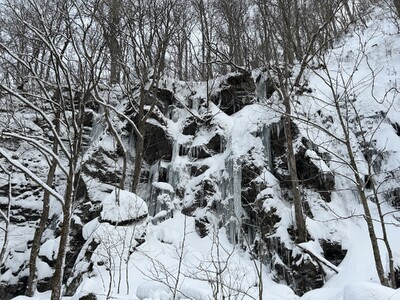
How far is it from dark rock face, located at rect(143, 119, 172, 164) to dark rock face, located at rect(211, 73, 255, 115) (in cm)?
306

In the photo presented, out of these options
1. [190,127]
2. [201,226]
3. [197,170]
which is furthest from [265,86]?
[201,226]

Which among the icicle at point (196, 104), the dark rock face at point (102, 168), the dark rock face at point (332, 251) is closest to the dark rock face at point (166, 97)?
the icicle at point (196, 104)

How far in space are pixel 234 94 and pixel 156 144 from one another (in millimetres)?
4140

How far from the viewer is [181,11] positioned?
43.8ft

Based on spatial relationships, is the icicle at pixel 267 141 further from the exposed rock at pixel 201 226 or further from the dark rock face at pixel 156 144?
the dark rock face at pixel 156 144

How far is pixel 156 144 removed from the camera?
13.3 meters

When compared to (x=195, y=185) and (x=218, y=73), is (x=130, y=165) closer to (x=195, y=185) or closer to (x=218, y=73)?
(x=195, y=185)

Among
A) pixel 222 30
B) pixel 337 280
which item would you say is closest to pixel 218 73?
pixel 222 30

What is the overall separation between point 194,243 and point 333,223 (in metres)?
4.15

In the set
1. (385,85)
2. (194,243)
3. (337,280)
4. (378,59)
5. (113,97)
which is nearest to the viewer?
(337,280)

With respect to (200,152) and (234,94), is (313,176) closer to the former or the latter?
(200,152)

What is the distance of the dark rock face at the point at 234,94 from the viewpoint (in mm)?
14289

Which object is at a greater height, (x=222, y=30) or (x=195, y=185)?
(x=222, y=30)

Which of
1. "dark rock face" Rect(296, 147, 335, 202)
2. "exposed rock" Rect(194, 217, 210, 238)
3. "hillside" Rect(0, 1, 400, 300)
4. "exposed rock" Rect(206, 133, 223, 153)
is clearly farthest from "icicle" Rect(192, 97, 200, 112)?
"exposed rock" Rect(194, 217, 210, 238)
